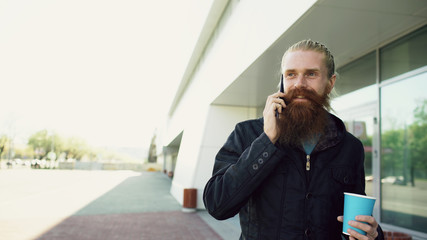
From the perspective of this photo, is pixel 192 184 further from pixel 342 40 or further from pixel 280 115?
pixel 280 115

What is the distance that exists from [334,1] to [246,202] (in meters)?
3.18

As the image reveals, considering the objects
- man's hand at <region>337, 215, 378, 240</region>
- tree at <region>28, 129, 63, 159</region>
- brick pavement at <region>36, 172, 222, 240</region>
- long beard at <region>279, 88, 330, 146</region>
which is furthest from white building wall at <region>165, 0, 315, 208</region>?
tree at <region>28, 129, 63, 159</region>

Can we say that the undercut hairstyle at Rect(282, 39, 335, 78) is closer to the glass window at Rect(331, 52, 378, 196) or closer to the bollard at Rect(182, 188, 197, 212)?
the glass window at Rect(331, 52, 378, 196)

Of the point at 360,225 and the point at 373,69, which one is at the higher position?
the point at 373,69

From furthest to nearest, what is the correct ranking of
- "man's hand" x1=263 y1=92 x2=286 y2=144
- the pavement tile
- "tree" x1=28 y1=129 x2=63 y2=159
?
"tree" x1=28 y1=129 x2=63 y2=159 → the pavement tile → "man's hand" x1=263 y1=92 x2=286 y2=144

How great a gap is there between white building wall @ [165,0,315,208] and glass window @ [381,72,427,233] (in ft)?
8.81

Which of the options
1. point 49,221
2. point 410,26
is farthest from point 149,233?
point 410,26

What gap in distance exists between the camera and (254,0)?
687cm

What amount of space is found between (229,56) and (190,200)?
4.70 m

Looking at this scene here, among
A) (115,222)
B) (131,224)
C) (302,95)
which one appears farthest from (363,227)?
(115,222)

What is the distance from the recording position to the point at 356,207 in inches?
52.0

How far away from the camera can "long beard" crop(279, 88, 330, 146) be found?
4.87 ft

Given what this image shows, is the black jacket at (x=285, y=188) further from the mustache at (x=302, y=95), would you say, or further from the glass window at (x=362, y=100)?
the glass window at (x=362, y=100)

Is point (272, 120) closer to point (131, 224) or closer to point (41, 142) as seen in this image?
point (131, 224)
